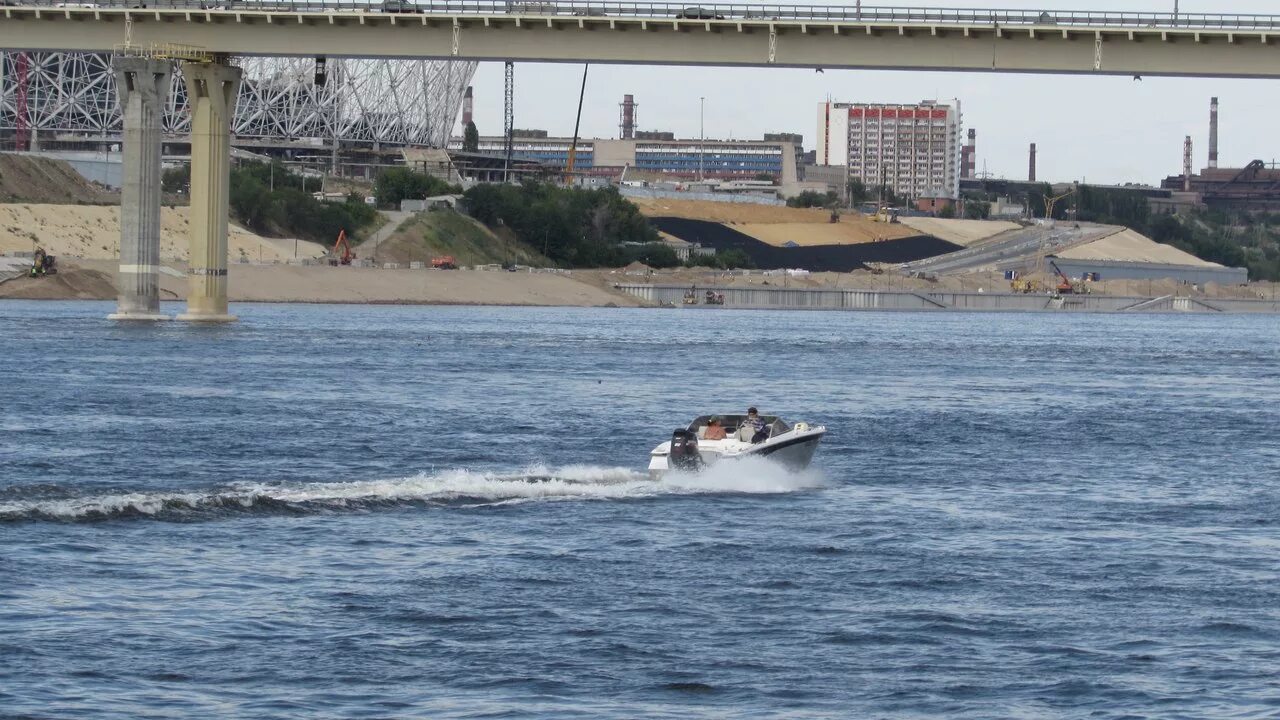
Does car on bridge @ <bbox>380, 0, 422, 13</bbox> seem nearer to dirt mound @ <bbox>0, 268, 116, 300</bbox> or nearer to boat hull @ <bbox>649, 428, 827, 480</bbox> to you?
dirt mound @ <bbox>0, 268, 116, 300</bbox>

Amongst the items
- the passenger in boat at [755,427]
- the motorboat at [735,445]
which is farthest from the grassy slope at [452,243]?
the passenger in boat at [755,427]

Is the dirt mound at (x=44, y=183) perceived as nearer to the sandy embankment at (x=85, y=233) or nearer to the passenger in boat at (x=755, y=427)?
the sandy embankment at (x=85, y=233)

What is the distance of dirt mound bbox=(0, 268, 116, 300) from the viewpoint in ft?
451

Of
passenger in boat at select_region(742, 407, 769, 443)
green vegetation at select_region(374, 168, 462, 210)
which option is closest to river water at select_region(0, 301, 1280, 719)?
passenger in boat at select_region(742, 407, 769, 443)

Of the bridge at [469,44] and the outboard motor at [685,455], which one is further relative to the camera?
the bridge at [469,44]

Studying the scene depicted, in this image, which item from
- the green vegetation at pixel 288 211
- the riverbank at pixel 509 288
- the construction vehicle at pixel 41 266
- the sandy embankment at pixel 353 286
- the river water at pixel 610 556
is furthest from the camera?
the green vegetation at pixel 288 211

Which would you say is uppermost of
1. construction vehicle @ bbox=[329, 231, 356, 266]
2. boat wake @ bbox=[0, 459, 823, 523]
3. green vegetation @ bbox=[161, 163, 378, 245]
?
green vegetation @ bbox=[161, 163, 378, 245]

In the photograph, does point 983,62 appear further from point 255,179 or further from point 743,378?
point 255,179

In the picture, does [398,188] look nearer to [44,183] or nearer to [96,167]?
[96,167]

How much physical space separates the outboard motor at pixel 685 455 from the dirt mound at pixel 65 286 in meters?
105

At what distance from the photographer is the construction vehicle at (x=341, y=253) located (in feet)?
545

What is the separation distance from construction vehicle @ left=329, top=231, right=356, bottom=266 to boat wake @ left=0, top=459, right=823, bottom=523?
409 feet

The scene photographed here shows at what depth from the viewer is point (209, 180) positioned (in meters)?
106

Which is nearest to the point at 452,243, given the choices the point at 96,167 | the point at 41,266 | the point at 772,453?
the point at 96,167
